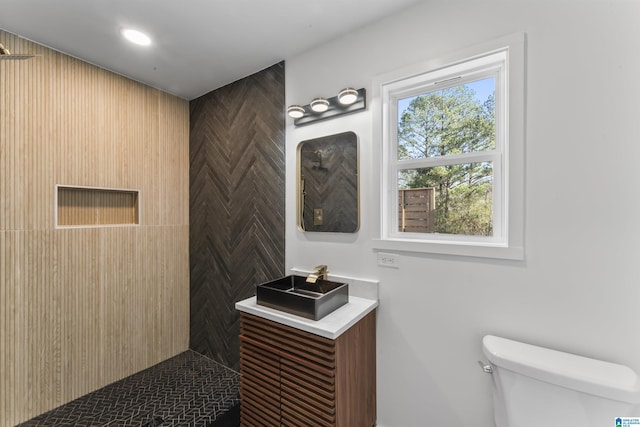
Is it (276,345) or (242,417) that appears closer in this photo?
(276,345)

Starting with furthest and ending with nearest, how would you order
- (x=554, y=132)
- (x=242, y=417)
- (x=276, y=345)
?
(x=242, y=417) → (x=276, y=345) → (x=554, y=132)

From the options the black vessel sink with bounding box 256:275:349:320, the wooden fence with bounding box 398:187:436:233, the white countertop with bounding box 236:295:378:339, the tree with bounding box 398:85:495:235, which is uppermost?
the tree with bounding box 398:85:495:235

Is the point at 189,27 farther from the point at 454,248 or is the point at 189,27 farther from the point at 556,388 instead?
the point at 556,388

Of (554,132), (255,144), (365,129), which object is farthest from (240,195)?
(554,132)

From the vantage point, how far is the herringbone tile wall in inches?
88.7

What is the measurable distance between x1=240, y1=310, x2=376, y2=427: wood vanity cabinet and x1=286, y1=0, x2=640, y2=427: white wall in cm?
18

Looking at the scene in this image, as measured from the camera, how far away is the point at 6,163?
182 cm

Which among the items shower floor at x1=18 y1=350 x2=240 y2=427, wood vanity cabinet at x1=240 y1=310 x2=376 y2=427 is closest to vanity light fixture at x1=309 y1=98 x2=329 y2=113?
wood vanity cabinet at x1=240 y1=310 x2=376 y2=427

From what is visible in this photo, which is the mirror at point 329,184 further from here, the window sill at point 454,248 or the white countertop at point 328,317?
the white countertop at point 328,317

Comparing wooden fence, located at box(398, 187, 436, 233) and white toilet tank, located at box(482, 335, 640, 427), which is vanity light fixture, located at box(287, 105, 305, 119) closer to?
wooden fence, located at box(398, 187, 436, 233)

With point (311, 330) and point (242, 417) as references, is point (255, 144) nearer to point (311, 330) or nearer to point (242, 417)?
point (311, 330)

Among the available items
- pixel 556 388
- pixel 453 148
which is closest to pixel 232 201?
pixel 453 148

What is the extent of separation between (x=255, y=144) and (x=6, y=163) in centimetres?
165

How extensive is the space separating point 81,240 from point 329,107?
220 cm
